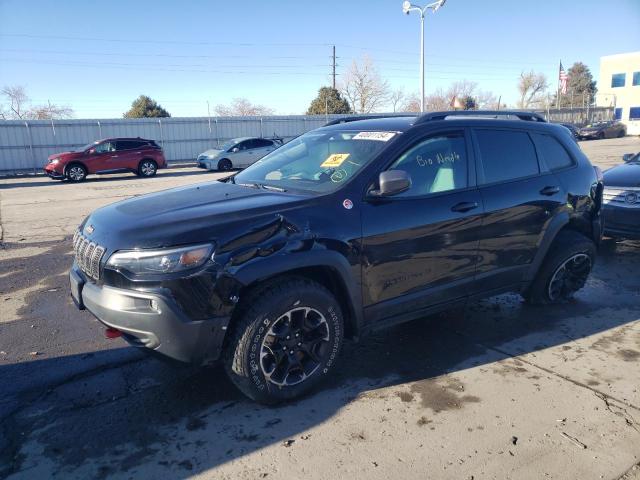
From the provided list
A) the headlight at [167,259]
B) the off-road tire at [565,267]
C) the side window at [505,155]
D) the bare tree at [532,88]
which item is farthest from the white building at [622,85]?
the headlight at [167,259]

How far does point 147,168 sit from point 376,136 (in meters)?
19.7

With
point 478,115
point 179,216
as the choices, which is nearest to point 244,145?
point 478,115

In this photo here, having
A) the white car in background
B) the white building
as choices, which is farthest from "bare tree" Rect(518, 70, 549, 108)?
the white car in background

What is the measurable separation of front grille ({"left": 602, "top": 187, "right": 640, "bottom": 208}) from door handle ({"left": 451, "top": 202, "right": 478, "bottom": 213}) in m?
3.90

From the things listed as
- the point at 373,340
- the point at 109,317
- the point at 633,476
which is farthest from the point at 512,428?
the point at 109,317

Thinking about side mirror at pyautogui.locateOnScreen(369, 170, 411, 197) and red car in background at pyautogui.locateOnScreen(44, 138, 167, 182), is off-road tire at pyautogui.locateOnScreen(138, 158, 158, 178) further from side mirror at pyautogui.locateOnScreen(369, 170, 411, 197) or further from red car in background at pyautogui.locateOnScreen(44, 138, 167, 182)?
side mirror at pyautogui.locateOnScreen(369, 170, 411, 197)

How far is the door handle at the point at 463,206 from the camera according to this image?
3824 millimetres

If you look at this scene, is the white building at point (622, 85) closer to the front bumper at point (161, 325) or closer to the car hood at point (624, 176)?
the car hood at point (624, 176)

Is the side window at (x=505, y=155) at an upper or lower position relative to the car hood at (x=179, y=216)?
upper

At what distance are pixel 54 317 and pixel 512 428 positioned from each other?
421cm

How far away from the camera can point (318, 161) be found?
156 inches

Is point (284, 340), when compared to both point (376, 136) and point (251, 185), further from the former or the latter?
point (376, 136)

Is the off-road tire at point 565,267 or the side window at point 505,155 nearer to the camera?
the side window at point 505,155

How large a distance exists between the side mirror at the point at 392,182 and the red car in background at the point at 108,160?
757 inches
